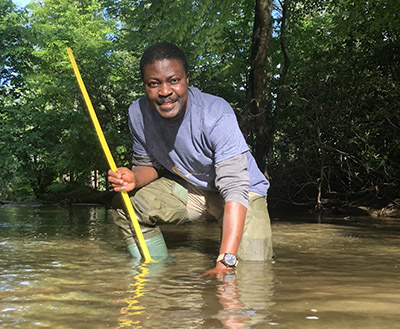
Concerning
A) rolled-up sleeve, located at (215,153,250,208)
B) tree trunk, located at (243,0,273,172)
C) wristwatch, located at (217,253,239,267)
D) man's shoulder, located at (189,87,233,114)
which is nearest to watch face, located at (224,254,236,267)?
wristwatch, located at (217,253,239,267)

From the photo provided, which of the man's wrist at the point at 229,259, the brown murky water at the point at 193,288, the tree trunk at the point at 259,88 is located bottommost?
the brown murky water at the point at 193,288

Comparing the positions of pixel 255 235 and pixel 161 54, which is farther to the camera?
pixel 255 235

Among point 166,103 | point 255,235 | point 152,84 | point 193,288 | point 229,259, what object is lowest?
point 193,288

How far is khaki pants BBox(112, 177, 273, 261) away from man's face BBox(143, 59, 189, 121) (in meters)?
0.72

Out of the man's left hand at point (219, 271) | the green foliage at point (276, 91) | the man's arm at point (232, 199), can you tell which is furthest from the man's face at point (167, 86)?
the green foliage at point (276, 91)

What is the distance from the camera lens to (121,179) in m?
3.57

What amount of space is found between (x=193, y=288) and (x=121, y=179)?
1137 millimetres

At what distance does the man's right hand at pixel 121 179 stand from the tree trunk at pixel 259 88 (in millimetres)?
6615

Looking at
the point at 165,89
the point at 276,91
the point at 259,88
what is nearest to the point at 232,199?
the point at 165,89

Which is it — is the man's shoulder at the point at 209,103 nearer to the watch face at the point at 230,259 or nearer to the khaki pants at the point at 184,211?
the khaki pants at the point at 184,211

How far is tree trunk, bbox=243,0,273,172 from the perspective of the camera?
401 inches

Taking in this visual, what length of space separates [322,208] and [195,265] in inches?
265

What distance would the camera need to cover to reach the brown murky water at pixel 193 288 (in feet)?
6.75

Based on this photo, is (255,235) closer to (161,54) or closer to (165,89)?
(165,89)
